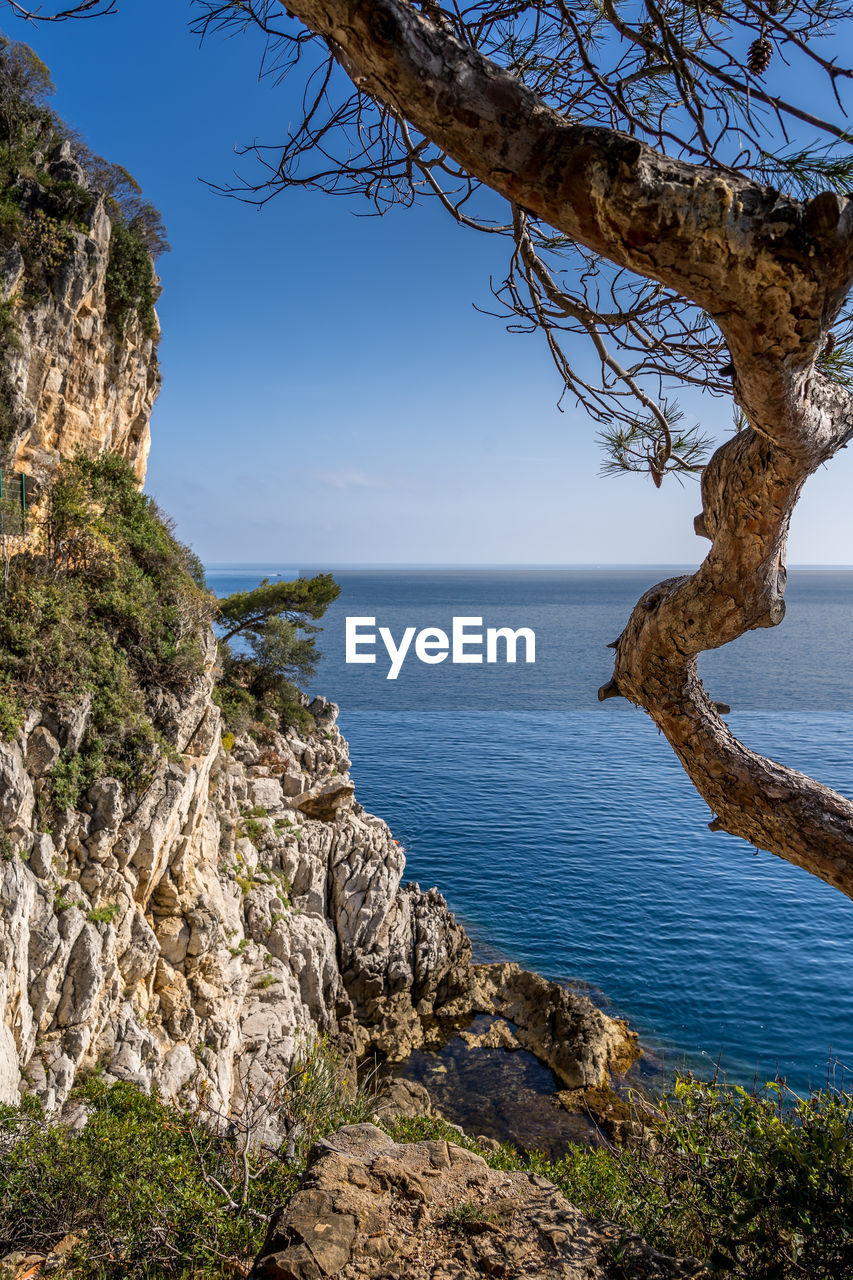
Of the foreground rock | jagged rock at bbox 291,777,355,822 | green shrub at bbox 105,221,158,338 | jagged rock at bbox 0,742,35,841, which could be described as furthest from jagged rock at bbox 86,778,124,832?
green shrub at bbox 105,221,158,338

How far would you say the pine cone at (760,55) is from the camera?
8.84 feet

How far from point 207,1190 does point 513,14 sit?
7.75m

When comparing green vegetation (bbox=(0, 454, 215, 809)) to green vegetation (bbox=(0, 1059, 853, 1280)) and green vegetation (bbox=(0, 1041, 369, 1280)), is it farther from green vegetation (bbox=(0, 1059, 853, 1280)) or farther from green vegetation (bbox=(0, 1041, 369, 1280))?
green vegetation (bbox=(0, 1059, 853, 1280))

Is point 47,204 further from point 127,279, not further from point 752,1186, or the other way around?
point 752,1186

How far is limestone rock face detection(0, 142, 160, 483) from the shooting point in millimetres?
13148

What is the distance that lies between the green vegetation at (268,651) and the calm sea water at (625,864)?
827cm

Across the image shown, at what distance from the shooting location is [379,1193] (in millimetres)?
3621

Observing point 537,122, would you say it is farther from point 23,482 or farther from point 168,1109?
point 23,482

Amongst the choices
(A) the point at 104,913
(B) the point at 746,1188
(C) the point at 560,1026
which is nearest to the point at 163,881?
(A) the point at 104,913

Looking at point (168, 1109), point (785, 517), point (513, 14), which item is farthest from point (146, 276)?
point (785, 517)

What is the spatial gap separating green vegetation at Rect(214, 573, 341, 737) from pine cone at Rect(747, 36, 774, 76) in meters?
18.7

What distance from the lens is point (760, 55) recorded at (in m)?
2.73

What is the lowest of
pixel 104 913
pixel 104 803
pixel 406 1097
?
pixel 406 1097

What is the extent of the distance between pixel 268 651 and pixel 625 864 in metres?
16.1
